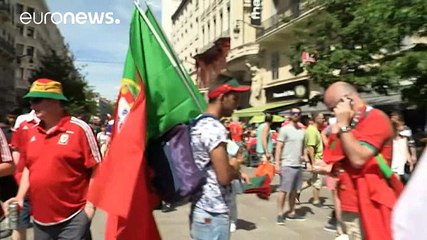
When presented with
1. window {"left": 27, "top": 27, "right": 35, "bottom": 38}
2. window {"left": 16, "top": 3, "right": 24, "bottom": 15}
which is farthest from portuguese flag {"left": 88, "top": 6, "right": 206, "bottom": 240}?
window {"left": 27, "top": 27, "right": 35, "bottom": 38}

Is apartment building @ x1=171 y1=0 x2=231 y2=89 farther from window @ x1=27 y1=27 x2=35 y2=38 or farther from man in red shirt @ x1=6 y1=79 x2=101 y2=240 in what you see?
man in red shirt @ x1=6 y1=79 x2=101 y2=240

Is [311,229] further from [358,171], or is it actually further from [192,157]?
[192,157]

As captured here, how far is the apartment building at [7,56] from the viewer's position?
69.4 m

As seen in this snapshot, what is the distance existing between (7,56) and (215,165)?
249ft

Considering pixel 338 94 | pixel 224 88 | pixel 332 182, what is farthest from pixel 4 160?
pixel 332 182

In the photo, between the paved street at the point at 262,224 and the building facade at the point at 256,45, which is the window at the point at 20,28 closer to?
the building facade at the point at 256,45

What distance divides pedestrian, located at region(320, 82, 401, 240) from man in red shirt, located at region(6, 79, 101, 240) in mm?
1756

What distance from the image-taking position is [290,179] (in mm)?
8602

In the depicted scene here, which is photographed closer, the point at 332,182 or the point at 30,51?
the point at 332,182

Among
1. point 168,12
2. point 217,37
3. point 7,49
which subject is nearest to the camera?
point 217,37

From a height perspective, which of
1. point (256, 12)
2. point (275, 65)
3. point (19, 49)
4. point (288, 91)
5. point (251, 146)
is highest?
point (19, 49)

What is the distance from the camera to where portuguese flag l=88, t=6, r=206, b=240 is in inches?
125

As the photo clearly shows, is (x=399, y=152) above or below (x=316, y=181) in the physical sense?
above

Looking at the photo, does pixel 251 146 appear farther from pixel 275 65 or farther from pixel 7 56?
pixel 7 56
